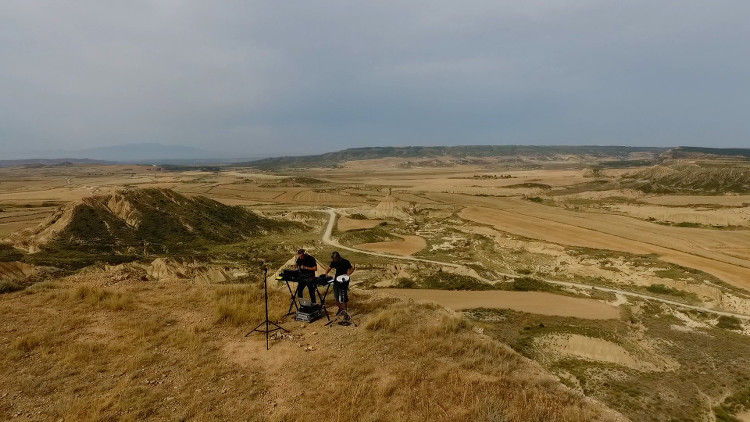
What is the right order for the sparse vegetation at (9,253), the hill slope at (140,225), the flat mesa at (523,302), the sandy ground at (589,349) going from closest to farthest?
1. the sandy ground at (589,349)
2. the flat mesa at (523,302)
3. the sparse vegetation at (9,253)
4. the hill slope at (140,225)

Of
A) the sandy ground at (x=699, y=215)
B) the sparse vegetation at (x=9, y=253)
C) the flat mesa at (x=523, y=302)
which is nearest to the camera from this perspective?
the flat mesa at (x=523, y=302)

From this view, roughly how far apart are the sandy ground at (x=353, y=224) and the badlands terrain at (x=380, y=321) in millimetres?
506

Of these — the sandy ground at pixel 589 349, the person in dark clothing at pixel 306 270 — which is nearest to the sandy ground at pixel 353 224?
the sandy ground at pixel 589 349

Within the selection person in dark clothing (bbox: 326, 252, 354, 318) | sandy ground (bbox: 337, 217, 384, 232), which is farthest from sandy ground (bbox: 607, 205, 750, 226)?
person in dark clothing (bbox: 326, 252, 354, 318)

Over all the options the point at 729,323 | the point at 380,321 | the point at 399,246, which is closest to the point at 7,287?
the point at 380,321

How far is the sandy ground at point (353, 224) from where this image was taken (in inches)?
2424

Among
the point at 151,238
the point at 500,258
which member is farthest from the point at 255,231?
the point at 500,258

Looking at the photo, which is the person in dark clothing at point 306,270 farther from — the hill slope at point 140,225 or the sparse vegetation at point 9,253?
the hill slope at point 140,225

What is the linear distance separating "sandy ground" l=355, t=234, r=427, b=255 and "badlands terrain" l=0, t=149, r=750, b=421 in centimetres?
54

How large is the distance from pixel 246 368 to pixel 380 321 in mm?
4483

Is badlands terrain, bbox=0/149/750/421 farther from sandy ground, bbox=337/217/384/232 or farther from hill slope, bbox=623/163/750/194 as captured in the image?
hill slope, bbox=623/163/750/194

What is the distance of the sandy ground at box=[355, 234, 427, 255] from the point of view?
48094 millimetres

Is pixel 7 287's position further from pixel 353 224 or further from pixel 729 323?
pixel 353 224

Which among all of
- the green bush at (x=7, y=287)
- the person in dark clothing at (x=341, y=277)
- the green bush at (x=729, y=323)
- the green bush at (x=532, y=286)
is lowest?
the green bush at (x=729, y=323)
